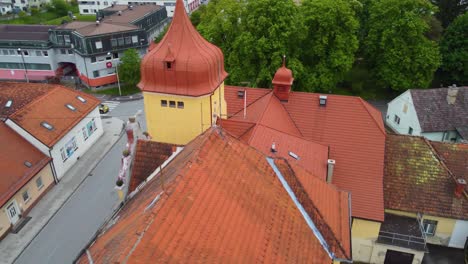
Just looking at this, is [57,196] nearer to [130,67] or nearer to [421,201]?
[130,67]

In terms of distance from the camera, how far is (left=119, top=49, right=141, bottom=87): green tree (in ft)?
140

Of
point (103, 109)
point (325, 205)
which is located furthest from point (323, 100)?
point (103, 109)

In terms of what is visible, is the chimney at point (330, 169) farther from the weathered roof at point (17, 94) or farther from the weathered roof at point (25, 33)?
the weathered roof at point (25, 33)

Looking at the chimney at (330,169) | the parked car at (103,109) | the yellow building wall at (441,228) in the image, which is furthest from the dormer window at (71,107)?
the yellow building wall at (441,228)

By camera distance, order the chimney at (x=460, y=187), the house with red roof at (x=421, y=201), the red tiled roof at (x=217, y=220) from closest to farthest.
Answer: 1. the red tiled roof at (x=217, y=220)
2. the house with red roof at (x=421, y=201)
3. the chimney at (x=460, y=187)

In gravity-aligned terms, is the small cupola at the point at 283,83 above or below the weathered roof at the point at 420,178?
above

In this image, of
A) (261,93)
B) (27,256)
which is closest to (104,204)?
(27,256)

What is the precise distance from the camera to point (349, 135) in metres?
22.3

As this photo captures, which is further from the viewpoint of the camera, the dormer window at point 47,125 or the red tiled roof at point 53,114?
the dormer window at point 47,125

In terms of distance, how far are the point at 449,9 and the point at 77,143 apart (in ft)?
135

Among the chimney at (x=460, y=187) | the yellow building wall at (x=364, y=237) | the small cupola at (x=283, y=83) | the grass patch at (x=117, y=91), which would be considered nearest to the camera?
the yellow building wall at (x=364, y=237)

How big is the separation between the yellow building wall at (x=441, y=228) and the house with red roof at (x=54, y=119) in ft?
72.1

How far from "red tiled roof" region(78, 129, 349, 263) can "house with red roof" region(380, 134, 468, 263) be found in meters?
9.27

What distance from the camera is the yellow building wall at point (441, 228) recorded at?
21078 mm
